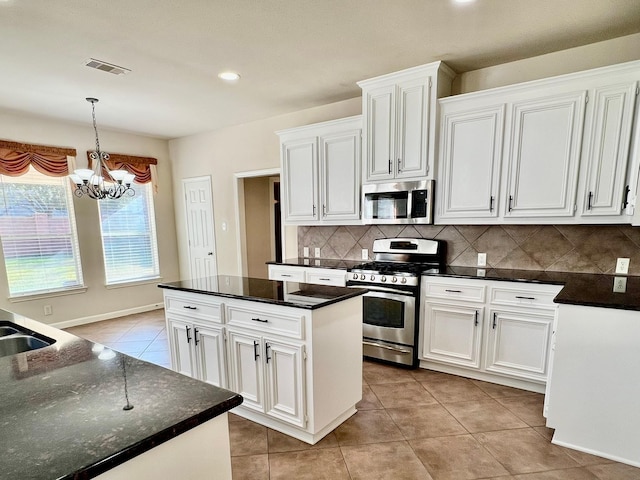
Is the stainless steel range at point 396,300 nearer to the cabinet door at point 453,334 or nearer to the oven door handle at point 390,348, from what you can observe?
the oven door handle at point 390,348

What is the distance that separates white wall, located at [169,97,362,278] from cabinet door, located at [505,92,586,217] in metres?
2.02

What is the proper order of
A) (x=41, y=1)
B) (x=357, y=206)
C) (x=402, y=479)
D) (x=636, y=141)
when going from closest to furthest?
(x=402, y=479)
(x=41, y=1)
(x=636, y=141)
(x=357, y=206)

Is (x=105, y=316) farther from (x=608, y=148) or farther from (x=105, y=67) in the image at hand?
(x=608, y=148)

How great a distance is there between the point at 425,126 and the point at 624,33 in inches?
59.8

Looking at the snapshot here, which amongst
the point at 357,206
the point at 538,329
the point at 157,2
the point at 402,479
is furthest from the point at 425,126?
the point at 402,479

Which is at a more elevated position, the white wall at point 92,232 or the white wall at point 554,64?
the white wall at point 554,64

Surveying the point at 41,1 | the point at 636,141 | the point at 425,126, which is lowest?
the point at 636,141

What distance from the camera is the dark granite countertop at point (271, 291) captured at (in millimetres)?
1973

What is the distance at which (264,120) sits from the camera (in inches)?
179

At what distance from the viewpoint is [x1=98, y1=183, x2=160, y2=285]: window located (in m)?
4.89

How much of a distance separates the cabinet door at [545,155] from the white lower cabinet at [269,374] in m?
2.16

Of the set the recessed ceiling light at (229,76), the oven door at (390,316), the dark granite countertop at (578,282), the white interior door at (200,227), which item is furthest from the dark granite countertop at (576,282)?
the white interior door at (200,227)

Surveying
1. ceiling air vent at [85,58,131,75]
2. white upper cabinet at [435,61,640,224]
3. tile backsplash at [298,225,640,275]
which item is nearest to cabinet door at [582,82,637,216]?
white upper cabinet at [435,61,640,224]

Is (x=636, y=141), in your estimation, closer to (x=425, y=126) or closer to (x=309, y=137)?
(x=425, y=126)
